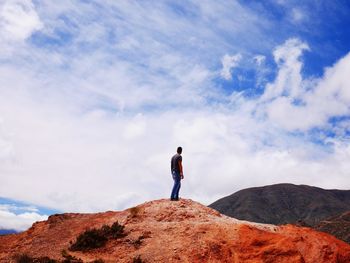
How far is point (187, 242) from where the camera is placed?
11953 mm

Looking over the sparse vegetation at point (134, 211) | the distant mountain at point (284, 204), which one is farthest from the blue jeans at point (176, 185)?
the distant mountain at point (284, 204)

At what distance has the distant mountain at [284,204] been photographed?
330ft

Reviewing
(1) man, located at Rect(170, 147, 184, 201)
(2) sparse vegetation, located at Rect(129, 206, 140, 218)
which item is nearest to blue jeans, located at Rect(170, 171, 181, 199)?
(1) man, located at Rect(170, 147, 184, 201)

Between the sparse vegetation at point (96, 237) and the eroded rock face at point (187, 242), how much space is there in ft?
0.72

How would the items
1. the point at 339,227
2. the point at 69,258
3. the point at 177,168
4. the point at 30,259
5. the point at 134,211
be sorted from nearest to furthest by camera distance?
the point at 69,258, the point at 30,259, the point at 134,211, the point at 177,168, the point at 339,227

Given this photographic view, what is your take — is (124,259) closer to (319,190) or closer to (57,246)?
(57,246)

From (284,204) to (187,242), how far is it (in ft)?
358

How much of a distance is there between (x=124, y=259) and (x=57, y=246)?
3.11m

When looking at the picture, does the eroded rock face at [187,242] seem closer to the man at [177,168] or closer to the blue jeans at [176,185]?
the blue jeans at [176,185]

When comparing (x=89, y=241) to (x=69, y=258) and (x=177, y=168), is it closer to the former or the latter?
(x=69, y=258)

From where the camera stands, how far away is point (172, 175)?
15688mm

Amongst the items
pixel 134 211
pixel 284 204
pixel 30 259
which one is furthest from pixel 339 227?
pixel 30 259

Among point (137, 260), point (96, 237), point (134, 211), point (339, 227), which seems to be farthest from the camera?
point (339, 227)

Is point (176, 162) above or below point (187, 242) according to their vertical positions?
above
